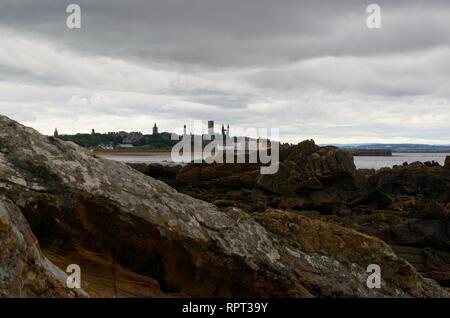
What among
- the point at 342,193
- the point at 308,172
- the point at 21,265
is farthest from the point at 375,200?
the point at 21,265

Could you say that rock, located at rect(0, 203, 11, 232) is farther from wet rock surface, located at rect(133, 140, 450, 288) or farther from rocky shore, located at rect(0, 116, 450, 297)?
wet rock surface, located at rect(133, 140, 450, 288)

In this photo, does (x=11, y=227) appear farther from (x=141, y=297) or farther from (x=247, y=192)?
(x=247, y=192)

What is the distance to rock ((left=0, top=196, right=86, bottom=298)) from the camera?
500 centimetres

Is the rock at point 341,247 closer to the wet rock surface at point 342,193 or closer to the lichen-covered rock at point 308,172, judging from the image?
the wet rock surface at point 342,193

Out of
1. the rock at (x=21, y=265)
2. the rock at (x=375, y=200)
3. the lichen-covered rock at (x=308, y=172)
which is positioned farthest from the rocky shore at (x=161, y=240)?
the lichen-covered rock at (x=308, y=172)

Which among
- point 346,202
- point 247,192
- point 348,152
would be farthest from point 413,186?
point 247,192

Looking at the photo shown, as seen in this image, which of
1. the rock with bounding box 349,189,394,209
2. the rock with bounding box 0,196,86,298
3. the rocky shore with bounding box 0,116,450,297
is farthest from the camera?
the rock with bounding box 349,189,394,209

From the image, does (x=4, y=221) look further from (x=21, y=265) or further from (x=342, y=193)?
(x=342, y=193)

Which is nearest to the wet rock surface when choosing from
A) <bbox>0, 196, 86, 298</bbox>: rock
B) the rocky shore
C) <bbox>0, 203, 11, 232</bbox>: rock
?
the rocky shore

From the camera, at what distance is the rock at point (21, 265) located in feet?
16.4

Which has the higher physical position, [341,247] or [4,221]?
[4,221]

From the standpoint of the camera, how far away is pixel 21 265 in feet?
16.9

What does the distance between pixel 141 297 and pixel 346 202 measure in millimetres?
27521

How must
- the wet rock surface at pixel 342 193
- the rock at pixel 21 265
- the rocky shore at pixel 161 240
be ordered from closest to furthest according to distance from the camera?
the rock at pixel 21 265
the rocky shore at pixel 161 240
the wet rock surface at pixel 342 193
